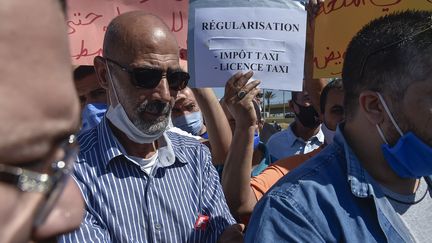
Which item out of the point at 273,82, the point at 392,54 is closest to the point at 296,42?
the point at 273,82

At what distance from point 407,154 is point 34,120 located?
1570mm

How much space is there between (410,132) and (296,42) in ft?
4.08

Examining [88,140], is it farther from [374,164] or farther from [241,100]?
[374,164]

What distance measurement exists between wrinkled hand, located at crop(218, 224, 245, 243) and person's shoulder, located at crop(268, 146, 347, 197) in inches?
13.9

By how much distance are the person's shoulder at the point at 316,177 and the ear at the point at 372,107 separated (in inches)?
6.4

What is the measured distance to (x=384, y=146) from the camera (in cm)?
196

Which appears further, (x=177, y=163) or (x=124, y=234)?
(x=177, y=163)

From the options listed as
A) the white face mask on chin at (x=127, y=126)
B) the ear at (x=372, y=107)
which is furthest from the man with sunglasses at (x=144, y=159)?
the ear at (x=372, y=107)

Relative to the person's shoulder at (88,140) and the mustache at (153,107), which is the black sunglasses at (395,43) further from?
the person's shoulder at (88,140)

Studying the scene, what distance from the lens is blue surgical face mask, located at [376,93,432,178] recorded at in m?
1.93

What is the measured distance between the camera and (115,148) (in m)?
2.15

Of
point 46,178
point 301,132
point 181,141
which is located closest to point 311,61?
point 301,132

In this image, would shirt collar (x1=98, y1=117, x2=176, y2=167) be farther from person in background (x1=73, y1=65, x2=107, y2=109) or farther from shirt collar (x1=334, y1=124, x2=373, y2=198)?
person in background (x1=73, y1=65, x2=107, y2=109)

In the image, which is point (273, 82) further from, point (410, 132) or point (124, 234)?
point (124, 234)
